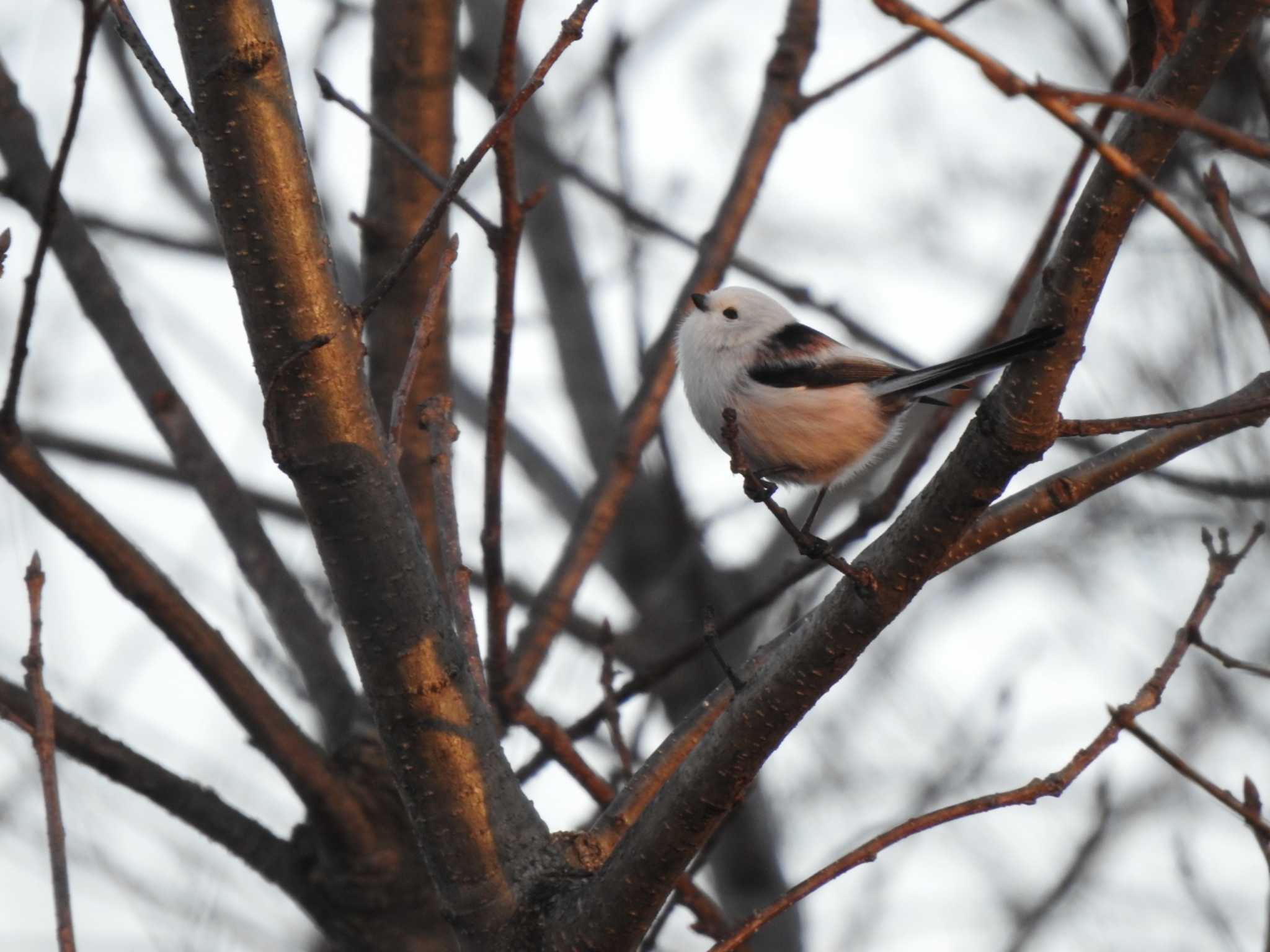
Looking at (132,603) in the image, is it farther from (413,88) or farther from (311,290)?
(413,88)

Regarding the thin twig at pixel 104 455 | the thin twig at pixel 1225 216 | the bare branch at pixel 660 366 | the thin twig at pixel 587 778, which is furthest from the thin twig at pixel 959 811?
the thin twig at pixel 104 455

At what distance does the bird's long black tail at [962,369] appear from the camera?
1.65 meters

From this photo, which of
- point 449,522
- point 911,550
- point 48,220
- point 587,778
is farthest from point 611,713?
point 48,220

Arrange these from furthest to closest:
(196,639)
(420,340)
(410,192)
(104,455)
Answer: (104,455) → (410,192) → (196,639) → (420,340)

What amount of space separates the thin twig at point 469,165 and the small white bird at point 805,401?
1043 mm

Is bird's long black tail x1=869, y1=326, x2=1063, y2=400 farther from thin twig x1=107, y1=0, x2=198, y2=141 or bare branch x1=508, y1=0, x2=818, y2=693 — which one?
thin twig x1=107, y1=0, x2=198, y2=141

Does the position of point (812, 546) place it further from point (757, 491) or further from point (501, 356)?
point (501, 356)

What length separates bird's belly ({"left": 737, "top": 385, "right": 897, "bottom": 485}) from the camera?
9.81ft

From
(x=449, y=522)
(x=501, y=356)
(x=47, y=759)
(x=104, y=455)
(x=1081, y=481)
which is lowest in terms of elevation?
(x=47, y=759)

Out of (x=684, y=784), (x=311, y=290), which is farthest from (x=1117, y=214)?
(x=311, y=290)

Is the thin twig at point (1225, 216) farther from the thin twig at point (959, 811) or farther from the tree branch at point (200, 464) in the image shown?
the tree branch at point (200, 464)

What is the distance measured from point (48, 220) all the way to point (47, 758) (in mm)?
1060

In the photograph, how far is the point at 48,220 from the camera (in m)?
2.35

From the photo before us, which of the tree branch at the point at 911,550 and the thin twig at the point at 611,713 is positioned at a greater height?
the thin twig at the point at 611,713
